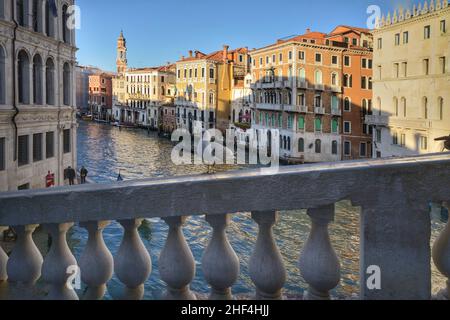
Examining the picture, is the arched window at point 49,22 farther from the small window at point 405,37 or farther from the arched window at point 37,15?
the small window at point 405,37

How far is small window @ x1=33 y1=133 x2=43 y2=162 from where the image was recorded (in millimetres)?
14758

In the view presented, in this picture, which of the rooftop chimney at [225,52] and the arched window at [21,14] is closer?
the arched window at [21,14]

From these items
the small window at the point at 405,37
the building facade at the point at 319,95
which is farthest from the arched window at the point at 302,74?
the small window at the point at 405,37

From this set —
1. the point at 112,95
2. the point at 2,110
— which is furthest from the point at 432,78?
the point at 112,95

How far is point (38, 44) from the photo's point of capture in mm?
14430

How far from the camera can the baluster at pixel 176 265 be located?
1.84m

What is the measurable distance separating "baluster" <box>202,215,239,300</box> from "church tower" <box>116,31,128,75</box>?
81.8 m

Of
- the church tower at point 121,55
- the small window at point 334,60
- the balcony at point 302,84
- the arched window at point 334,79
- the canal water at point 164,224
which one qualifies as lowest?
the canal water at point 164,224

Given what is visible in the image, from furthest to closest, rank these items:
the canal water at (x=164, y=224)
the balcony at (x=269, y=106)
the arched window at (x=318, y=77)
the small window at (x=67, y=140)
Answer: the balcony at (x=269, y=106) < the arched window at (x=318, y=77) < the small window at (x=67, y=140) < the canal water at (x=164, y=224)

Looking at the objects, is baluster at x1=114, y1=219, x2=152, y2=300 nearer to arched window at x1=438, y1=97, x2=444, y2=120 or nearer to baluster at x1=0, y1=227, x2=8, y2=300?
baluster at x1=0, y1=227, x2=8, y2=300

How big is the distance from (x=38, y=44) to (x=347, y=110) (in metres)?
23.7

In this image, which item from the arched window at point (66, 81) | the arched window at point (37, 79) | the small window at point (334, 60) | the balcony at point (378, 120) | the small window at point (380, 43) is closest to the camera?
the arched window at point (37, 79)

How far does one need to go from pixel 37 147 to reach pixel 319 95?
885 inches

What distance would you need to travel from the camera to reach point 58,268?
6.30 ft
